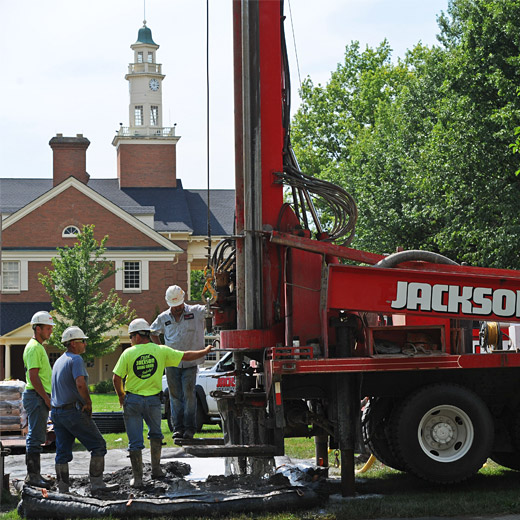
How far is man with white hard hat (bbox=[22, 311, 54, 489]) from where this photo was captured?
1069 centimetres

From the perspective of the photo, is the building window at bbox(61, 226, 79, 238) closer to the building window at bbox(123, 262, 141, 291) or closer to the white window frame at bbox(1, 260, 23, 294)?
the white window frame at bbox(1, 260, 23, 294)

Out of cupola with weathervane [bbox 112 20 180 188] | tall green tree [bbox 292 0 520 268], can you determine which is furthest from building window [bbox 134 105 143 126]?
tall green tree [bbox 292 0 520 268]

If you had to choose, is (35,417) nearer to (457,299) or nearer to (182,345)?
(182,345)

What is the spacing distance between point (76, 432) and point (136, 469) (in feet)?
2.73

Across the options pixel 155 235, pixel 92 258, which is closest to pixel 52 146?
pixel 155 235

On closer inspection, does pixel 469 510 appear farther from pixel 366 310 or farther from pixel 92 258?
pixel 92 258

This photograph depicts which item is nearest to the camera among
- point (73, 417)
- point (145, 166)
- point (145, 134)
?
point (73, 417)

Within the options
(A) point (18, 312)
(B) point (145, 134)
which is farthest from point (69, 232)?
(B) point (145, 134)

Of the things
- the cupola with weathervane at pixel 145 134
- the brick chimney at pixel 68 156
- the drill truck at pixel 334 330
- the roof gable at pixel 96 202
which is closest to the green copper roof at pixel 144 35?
the cupola with weathervane at pixel 145 134

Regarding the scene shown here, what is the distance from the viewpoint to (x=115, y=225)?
178 ft

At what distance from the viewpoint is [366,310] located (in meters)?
10.0

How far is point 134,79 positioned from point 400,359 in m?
65.9

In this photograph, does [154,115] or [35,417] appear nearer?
[35,417]

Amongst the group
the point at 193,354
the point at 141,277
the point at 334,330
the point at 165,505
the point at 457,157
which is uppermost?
the point at 457,157
